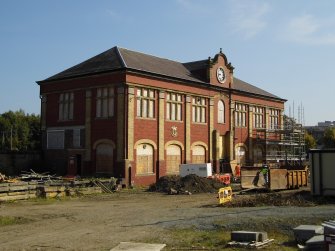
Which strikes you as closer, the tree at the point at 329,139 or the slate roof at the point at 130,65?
the slate roof at the point at 130,65

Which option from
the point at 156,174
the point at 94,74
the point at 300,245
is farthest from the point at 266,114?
the point at 300,245

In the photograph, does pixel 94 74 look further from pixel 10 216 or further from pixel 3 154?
pixel 10 216

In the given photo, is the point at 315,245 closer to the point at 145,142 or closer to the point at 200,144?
the point at 145,142

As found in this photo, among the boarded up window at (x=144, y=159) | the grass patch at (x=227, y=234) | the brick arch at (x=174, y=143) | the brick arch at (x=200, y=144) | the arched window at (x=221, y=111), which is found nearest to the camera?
the grass patch at (x=227, y=234)

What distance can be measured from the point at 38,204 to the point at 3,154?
15.6 metres

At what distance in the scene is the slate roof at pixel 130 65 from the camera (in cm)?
3797

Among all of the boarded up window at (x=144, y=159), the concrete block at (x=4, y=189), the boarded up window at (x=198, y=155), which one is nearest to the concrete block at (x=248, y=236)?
the concrete block at (x=4, y=189)

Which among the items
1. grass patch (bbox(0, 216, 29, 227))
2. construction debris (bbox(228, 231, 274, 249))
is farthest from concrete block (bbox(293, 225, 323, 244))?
grass patch (bbox(0, 216, 29, 227))

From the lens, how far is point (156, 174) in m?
38.9

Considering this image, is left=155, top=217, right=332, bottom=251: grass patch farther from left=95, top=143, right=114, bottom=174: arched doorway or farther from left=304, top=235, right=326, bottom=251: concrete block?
left=95, top=143, right=114, bottom=174: arched doorway

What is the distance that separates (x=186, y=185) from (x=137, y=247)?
2015 cm

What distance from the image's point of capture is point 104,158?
37.6m

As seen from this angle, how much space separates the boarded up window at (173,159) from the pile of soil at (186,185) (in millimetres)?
5979

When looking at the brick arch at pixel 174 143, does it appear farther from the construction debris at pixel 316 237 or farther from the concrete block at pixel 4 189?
the construction debris at pixel 316 237
